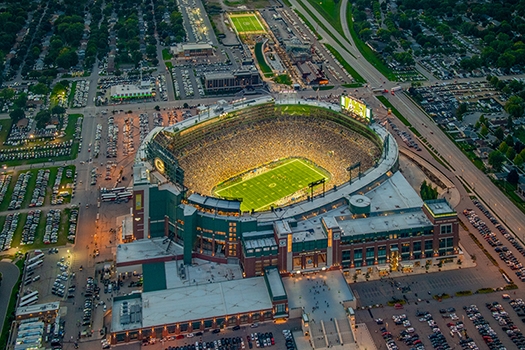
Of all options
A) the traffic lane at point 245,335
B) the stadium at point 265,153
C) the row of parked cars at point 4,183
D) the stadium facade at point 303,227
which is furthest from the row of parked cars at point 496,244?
the row of parked cars at point 4,183

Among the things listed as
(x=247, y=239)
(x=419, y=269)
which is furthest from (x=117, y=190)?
(x=419, y=269)

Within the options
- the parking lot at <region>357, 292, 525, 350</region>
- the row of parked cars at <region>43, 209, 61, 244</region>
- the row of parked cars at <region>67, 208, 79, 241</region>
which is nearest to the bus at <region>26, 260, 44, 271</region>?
the row of parked cars at <region>43, 209, 61, 244</region>

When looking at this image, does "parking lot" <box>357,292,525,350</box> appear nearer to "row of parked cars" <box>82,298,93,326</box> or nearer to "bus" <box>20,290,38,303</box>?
"row of parked cars" <box>82,298,93,326</box>

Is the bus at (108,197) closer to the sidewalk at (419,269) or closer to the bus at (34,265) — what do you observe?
the bus at (34,265)

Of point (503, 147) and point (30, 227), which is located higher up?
point (503, 147)

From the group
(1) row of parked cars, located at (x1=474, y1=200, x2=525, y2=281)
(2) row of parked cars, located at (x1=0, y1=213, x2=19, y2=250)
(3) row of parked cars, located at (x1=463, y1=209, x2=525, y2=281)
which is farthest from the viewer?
(2) row of parked cars, located at (x1=0, y1=213, x2=19, y2=250)

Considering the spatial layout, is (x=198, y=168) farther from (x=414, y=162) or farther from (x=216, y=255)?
(x=414, y=162)

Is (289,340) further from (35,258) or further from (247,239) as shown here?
(35,258)
